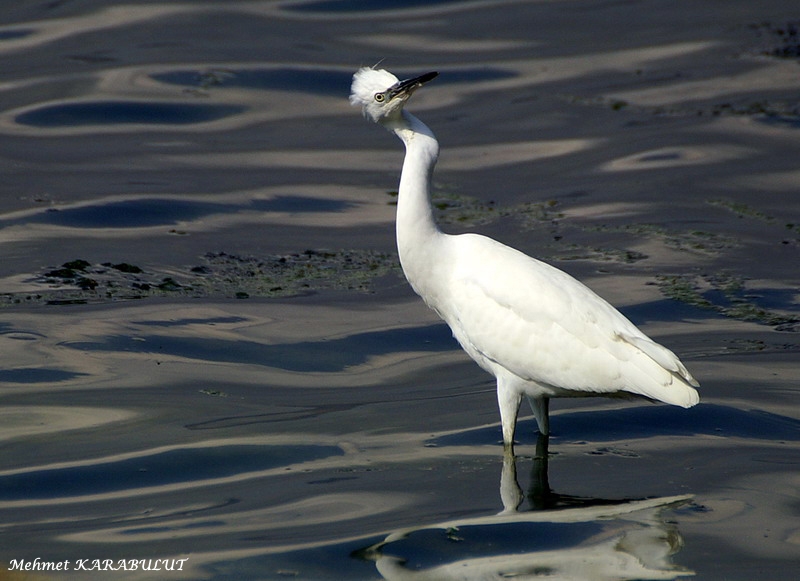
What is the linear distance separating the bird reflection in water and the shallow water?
2cm

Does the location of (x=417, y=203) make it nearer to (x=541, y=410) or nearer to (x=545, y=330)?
(x=545, y=330)

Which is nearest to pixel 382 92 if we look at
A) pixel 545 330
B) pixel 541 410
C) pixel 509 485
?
pixel 545 330

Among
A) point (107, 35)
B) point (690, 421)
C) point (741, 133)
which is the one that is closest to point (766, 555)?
point (690, 421)

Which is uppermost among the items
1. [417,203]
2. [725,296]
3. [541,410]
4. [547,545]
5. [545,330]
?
[417,203]

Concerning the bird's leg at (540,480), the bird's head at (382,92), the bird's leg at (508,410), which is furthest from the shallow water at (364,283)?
the bird's head at (382,92)

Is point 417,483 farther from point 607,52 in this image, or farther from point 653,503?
point 607,52

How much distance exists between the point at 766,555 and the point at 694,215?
19.0ft

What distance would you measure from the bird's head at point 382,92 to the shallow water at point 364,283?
1.83 meters

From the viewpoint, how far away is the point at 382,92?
20.2 feet

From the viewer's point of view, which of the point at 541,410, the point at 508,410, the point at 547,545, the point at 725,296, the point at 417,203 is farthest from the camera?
the point at 725,296

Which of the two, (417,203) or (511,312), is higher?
(417,203)

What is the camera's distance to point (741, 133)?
1264 cm

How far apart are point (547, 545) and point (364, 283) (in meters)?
4.15

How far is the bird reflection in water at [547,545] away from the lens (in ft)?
16.5
